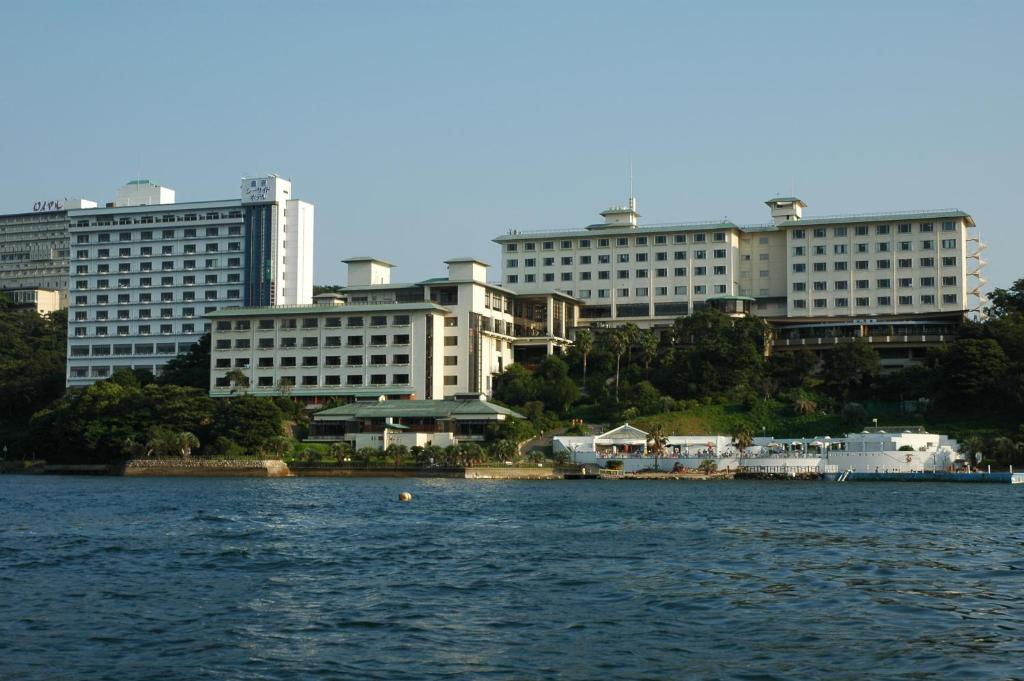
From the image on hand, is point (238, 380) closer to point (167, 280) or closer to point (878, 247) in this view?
point (167, 280)

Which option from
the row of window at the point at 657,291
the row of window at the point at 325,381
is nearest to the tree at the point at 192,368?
the row of window at the point at 325,381

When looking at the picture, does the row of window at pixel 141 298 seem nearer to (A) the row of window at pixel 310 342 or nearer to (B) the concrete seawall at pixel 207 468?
(A) the row of window at pixel 310 342

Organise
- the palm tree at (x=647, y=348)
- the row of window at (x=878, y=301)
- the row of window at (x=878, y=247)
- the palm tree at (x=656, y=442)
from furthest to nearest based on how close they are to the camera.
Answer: the row of window at (x=878, y=247) → the row of window at (x=878, y=301) → the palm tree at (x=647, y=348) → the palm tree at (x=656, y=442)

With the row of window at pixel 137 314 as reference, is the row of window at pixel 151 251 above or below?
above

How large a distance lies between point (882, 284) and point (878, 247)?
416 centimetres

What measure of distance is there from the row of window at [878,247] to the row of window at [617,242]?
9.25 m

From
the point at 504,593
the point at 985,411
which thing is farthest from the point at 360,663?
the point at 985,411

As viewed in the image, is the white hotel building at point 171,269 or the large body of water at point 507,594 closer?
the large body of water at point 507,594

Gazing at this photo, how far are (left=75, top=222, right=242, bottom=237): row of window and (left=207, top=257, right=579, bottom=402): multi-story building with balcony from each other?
25352 mm

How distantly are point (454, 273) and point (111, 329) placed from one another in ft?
174

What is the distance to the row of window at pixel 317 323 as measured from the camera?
4993 inches

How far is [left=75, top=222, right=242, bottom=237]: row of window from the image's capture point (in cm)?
15425

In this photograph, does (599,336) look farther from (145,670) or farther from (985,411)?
(145,670)

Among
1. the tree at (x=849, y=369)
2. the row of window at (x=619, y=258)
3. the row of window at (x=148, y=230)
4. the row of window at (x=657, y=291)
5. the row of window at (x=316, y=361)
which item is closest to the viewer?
the tree at (x=849, y=369)
